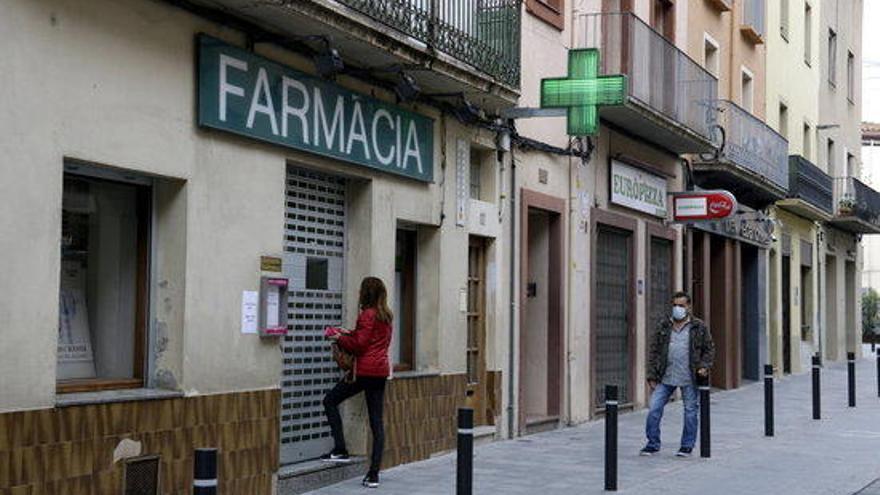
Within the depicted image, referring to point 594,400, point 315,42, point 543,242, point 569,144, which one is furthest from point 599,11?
point 315,42

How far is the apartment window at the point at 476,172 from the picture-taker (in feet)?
47.4

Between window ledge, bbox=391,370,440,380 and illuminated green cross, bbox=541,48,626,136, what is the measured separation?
354cm

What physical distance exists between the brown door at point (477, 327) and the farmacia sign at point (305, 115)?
6.43 feet

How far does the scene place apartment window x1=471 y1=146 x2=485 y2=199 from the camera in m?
14.4

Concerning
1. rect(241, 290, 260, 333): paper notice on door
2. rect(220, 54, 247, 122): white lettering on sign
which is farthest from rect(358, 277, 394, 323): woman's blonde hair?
rect(220, 54, 247, 122): white lettering on sign

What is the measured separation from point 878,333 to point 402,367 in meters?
42.8

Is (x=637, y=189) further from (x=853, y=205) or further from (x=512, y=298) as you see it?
(x=853, y=205)

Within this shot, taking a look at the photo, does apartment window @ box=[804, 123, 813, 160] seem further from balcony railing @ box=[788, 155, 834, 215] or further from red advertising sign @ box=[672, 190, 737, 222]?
red advertising sign @ box=[672, 190, 737, 222]

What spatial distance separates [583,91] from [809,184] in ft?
55.6

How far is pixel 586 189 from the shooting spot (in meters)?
17.5

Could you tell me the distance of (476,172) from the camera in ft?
47.8

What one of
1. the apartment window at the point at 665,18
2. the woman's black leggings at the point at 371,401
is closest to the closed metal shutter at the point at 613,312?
the apartment window at the point at 665,18

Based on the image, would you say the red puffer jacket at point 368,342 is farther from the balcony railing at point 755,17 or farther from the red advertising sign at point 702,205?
the balcony railing at point 755,17

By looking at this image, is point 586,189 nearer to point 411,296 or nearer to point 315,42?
point 411,296
